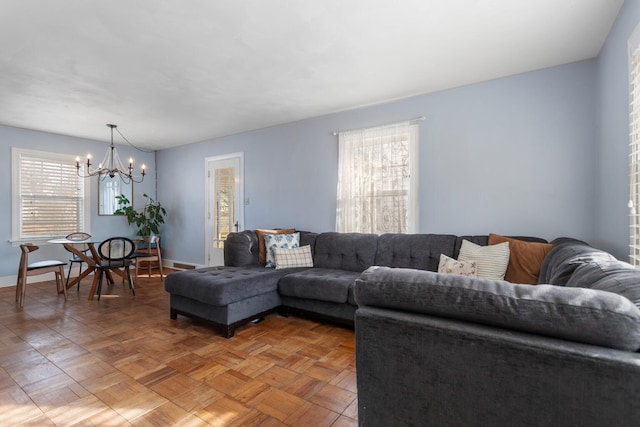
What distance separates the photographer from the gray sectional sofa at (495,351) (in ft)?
2.51

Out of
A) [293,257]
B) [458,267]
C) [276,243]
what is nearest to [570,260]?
[458,267]

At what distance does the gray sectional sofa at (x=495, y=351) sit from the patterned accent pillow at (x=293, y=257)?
8.37 ft

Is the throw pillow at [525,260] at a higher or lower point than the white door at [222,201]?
lower

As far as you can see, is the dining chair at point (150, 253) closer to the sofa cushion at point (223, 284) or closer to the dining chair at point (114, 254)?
the dining chair at point (114, 254)

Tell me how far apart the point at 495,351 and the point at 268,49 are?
2524 mm

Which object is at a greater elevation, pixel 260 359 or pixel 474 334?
pixel 474 334

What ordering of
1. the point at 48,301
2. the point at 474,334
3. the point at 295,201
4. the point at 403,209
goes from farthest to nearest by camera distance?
the point at 295,201 → the point at 48,301 → the point at 403,209 → the point at 474,334

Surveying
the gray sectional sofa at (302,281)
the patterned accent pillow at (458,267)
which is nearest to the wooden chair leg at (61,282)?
the gray sectional sofa at (302,281)

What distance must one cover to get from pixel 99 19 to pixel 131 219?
426 centimetres

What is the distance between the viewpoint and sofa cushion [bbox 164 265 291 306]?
9.07ft

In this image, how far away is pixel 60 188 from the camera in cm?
513

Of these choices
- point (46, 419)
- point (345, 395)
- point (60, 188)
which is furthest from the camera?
point (60, 188)

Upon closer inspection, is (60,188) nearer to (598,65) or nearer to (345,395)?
(345,395)

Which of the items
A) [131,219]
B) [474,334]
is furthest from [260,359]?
[131,219]
